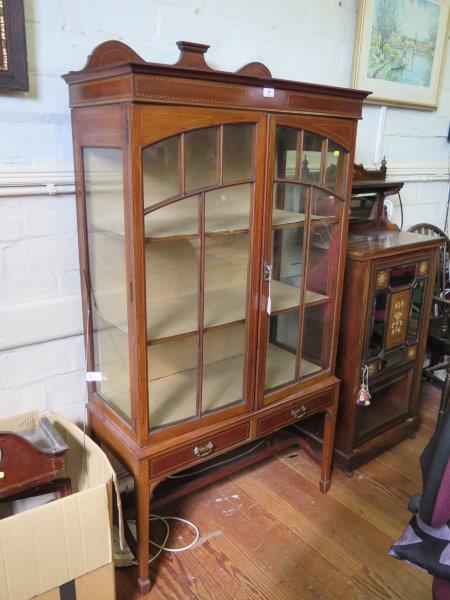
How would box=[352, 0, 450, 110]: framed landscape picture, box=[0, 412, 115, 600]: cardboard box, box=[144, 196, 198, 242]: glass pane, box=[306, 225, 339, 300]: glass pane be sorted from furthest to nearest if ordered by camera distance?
box=[352, 0, 450, 110]: framed landscape picture, box=[306, 225, 339, 300]: glass pane, box=[144, 196, 198, 242]: glass pane, box=[0, 412, 115, 600]: cardboard box

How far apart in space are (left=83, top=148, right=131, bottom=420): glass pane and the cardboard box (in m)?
0.26

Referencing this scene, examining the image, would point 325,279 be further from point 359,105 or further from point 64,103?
point 64,103

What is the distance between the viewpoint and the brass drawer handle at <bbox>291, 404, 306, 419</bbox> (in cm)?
184

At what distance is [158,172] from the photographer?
4.28ft

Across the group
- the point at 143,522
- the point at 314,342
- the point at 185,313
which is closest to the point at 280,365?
the point at 314,342

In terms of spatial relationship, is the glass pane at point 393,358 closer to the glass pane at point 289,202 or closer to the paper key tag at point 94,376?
the glass pane at point 289,202

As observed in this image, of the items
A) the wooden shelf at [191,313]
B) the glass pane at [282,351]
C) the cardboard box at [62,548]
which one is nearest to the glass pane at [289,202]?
the wooden shelf at [191,313]

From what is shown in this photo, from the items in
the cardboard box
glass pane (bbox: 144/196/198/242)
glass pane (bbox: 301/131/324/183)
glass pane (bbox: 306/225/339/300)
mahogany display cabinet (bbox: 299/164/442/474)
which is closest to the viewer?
the cardboard box

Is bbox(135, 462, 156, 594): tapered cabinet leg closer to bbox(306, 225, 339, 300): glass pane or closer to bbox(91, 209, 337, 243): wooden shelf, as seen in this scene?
bbox(91, 209, 337, 243): wooden shelf

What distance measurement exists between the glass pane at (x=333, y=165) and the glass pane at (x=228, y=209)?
344mm

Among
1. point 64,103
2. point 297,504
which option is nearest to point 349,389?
point 297,504

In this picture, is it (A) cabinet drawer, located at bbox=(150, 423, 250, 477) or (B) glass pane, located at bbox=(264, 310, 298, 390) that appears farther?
(B) glass pane, located at bbox=(264, 310, 298, 390)

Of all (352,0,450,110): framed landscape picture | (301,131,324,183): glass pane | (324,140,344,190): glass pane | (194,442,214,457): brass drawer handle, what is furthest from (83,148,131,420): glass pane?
(352,0,450,110): framed landscape picture

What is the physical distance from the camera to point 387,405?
95.2 inches
